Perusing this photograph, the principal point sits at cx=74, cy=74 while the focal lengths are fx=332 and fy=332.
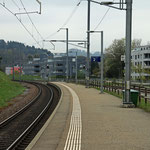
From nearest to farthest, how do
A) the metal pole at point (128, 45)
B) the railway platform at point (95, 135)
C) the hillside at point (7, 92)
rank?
the railway platform at point (95, 135)
the metal pole at point (128, 45)
the hillside at point (7, 92)

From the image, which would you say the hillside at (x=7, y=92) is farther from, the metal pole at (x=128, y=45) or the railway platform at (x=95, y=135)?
the railway platform at (x=95, y=135)

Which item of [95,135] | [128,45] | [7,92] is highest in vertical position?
[128,45]

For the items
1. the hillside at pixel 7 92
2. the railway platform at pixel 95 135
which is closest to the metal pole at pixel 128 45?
the railway platform at pixel 95 135

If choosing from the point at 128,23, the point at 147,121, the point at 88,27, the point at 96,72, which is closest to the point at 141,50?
the point at 96,72

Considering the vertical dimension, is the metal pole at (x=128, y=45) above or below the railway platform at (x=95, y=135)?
above

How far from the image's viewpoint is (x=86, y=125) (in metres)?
11.6

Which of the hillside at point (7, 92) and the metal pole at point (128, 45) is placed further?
the hillside at point (7, 92)

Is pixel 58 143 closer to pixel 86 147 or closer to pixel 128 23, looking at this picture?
pixel 86 147

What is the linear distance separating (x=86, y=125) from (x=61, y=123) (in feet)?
3.98

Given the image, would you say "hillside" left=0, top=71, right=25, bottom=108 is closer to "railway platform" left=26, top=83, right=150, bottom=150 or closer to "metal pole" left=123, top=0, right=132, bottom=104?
"metal pole" left=123, top=0, right=132, bottom=104

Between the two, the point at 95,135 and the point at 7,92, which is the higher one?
the point at 95,135

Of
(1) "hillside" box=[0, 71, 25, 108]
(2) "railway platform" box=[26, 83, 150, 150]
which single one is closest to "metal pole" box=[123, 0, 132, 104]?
(2) "railway platform" box=[26, 83, 150, 150]

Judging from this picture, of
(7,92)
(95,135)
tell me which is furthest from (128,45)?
(7,92)

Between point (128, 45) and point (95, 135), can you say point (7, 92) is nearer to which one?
point (128, 45)
